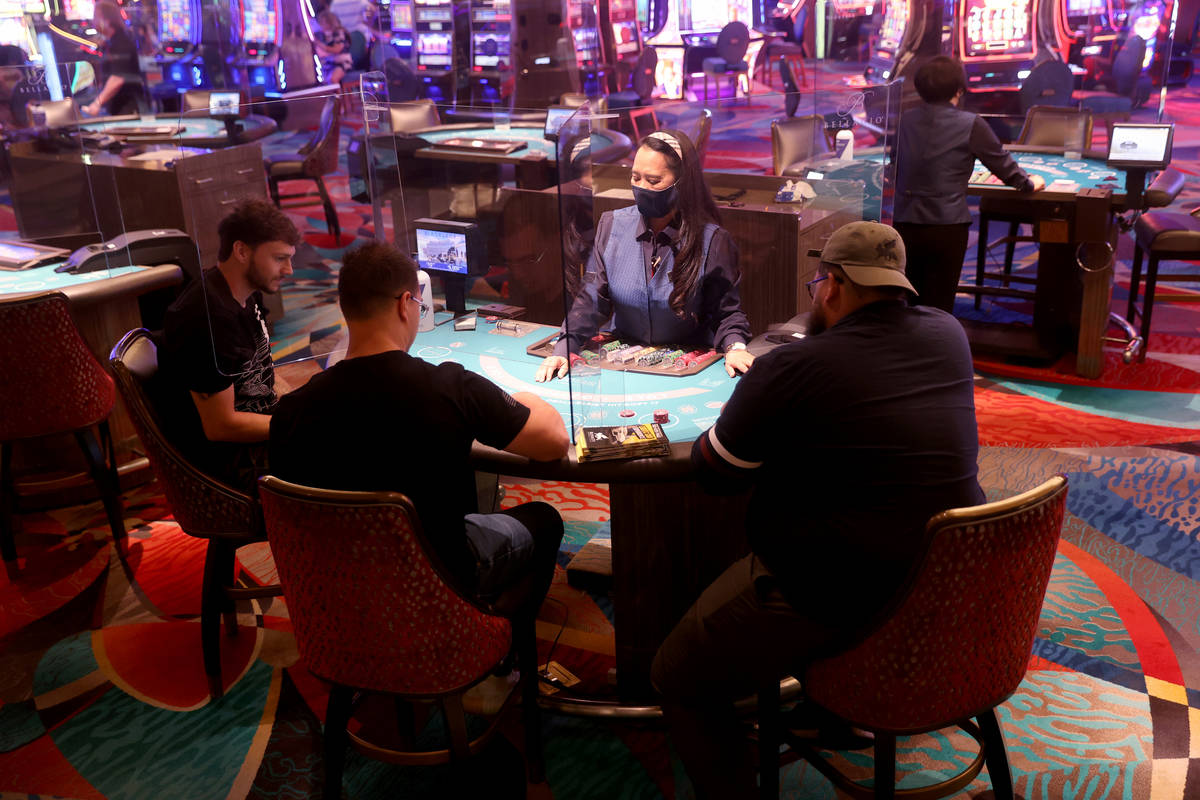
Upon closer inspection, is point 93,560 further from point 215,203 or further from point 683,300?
point 683,300

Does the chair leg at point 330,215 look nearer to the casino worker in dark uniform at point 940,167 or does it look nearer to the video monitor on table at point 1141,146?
the casino worker in dark uniform at point 940,167

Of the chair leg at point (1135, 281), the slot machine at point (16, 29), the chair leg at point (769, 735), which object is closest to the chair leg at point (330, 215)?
the slot machine at point (16, 29)

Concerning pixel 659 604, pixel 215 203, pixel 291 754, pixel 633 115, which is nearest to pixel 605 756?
pixel 659 604

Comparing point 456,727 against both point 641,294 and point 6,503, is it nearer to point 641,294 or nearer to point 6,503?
point 641,294

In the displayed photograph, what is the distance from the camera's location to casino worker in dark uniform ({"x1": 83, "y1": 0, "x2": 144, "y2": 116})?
812cm

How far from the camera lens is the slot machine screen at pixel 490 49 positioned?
1087cm

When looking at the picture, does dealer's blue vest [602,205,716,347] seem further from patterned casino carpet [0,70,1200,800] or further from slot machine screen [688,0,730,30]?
slot machine screen [688,0,730,30]

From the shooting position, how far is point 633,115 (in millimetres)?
3010

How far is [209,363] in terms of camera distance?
277 cm

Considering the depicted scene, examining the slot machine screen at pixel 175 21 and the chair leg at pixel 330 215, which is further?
the slot machine screen at pixel 175 21

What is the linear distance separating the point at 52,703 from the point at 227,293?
4.22 feet

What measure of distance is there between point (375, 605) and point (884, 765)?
1053mm

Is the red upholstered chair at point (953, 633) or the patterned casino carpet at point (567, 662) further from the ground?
the red upholstered chair at point (953, 633)

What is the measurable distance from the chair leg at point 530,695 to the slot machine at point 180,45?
11.0 m
